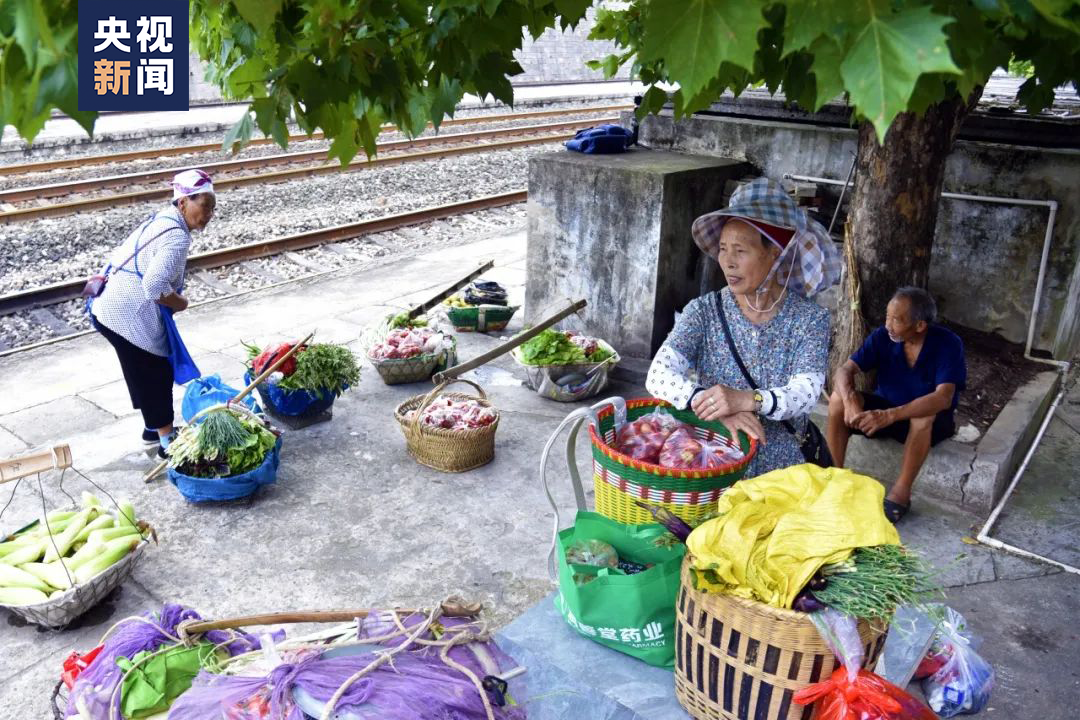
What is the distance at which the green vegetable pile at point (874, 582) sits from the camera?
Answer: 6.75ft

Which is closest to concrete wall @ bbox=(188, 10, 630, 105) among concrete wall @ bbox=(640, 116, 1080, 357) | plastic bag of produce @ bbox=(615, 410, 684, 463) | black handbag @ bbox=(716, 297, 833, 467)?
concrete wall @ bbox=(640, 116, 1080, 357)

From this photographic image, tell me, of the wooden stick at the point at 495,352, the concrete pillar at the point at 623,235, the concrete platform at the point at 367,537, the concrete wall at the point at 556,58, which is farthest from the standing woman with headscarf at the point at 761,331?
the concrete wall at the point at 556,58

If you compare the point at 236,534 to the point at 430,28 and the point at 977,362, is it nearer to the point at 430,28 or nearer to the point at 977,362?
the point at 430,28

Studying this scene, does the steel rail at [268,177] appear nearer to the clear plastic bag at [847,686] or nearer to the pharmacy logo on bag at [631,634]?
the pharmacy logo on bag at [631,634]

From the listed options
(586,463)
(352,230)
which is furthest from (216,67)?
(352,230)

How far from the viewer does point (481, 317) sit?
330 inches

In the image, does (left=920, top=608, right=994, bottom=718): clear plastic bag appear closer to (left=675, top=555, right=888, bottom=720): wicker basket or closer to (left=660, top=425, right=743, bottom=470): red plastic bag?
(left=660, top=425, right=743, bottom=470): red plastic bag

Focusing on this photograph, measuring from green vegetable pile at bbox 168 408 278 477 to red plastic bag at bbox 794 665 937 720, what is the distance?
3961 millimetres

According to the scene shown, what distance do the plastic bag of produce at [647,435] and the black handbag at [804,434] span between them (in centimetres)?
37

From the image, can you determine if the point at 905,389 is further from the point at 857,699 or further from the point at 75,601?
the point at 75,601

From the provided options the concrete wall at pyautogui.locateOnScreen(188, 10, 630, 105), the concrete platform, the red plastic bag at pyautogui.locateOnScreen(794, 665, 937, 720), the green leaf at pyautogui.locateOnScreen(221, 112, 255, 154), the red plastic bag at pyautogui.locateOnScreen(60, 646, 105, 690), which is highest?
the concrete wall at pyautogui.locateOnScreen(188, 10, 630, 105)

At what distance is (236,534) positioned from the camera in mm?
5031

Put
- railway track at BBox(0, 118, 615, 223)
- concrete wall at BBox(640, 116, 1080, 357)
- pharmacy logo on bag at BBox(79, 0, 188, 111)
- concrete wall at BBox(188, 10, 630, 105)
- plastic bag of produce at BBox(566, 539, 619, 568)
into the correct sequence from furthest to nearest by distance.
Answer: concrete wall at BBox(188, 10, 630, 105) < railway track at BBox(0, 118, 615, 223) < concrete wall at BBox(640, 116, 1080, 357) < pharmacy logo on bag at BBox(79, 0, 188, 111) < plastic bag of produce at BBox(566, 539, 619, 568)

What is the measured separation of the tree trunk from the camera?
17.2ft
